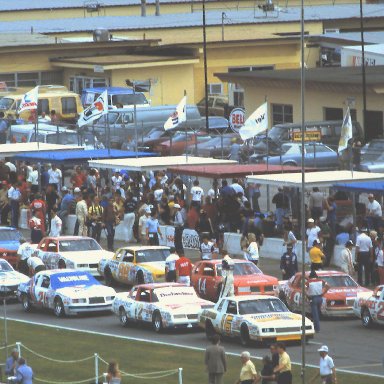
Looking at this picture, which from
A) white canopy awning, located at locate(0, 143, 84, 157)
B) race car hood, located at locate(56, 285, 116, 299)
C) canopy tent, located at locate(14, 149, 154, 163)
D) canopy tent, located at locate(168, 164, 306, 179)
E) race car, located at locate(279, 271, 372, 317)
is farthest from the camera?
white canopy awning, located at locate(0, 143, 84, 157)

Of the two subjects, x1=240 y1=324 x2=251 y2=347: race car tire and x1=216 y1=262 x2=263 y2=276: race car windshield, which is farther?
x1=216 y1=262 x2=263 y2=276: race car windshield

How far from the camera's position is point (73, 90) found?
77500 millimetres

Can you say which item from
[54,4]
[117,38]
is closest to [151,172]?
[117,38]

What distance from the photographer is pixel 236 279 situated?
36.6m

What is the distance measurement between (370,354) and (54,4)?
230ft

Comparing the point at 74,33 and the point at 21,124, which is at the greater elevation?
the point at 74,33

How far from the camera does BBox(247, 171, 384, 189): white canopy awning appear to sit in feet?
137

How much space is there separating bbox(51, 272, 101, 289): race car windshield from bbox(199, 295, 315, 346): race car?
4538mm

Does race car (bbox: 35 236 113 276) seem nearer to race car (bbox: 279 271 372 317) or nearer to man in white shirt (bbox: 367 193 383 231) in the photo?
man in white shirt (bbox: 367 193 383 231)

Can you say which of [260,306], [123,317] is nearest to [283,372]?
[260,306]

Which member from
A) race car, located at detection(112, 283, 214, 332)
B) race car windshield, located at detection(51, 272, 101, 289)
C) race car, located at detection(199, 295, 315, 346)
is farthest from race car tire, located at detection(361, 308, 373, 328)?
race car windshield, located at detection(51, 272, 101, 289)

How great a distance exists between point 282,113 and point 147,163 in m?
18.5

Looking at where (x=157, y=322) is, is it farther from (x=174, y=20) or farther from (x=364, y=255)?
(x=174, y=20)

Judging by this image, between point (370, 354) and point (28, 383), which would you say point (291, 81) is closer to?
point (370, 354)
